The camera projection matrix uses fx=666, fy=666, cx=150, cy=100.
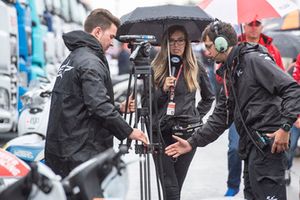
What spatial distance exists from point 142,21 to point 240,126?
149 centimetres

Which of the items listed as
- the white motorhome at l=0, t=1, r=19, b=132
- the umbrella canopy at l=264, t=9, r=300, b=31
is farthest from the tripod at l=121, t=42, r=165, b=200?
the umbrella canopy at l=264, t=9, r=300, b=31

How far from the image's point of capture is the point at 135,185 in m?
7.95

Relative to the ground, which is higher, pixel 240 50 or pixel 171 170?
pixel 240 50

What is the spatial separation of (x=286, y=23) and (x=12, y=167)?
1424cm

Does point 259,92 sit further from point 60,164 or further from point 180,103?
point 60,164

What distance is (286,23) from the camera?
17156 mm

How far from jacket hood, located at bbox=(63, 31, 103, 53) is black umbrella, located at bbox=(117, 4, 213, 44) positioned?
110 cm

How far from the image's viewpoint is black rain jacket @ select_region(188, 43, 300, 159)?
4266 millimetres

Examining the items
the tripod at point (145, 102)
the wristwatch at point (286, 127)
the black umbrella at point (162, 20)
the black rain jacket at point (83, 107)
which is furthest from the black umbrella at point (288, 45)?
the black rain jacket at point (83, 107)

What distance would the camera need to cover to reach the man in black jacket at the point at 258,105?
430 centimetres

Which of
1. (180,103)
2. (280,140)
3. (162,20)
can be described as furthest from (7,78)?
(280,140)

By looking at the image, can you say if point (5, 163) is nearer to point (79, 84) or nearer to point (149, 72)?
point (79, 84)

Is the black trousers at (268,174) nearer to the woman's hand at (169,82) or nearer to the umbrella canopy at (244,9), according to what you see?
the woman's hand at (169,82)

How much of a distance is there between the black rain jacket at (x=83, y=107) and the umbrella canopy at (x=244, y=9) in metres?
1.68
